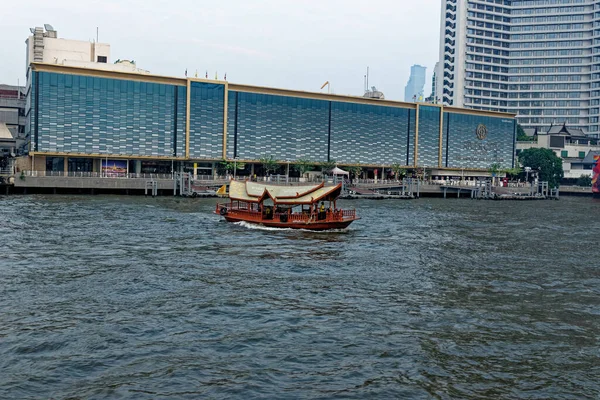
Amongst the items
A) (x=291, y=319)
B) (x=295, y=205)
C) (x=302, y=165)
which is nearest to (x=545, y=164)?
(x=302, y=165)

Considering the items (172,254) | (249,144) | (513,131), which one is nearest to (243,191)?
(172,254)

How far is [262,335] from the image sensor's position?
72.6 feet

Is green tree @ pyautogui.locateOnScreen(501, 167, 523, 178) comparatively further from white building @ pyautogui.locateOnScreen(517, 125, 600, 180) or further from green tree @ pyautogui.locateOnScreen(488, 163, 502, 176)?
white building @ pyautogui.locateOnScreen(517, 125, 600, 180)

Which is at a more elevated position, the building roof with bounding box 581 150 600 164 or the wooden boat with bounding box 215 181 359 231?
the building roof with bounding box 581 150 600 164

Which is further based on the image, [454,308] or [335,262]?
[335,262]

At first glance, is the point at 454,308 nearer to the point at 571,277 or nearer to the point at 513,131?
the point at 571,277

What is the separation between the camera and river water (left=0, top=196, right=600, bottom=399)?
18.2m

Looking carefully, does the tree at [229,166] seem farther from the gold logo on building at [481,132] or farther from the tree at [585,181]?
the tree at [585,181]

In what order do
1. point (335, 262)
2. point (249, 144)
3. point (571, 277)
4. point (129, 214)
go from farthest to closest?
point (249, 144)
point (129, 214)
point (335, 262)
point (571, 277)

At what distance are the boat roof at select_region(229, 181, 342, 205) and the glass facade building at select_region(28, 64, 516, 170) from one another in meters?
66.9

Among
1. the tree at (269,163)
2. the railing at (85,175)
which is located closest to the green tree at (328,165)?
the tree at (269,163)

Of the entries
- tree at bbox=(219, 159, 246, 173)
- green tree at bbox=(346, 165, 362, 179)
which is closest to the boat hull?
tree at bbox=(219, 159, 246, 173)

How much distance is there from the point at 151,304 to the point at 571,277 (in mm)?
22171

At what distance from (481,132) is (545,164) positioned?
23.9 metres
